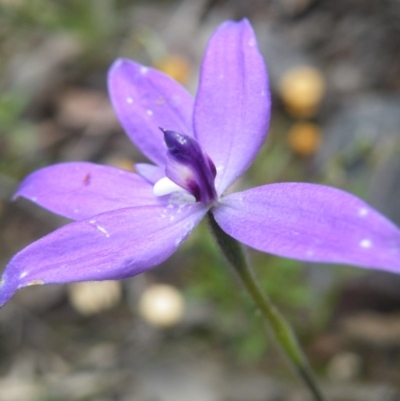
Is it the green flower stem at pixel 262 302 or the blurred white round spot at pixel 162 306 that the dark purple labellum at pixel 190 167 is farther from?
the blurred white round spot at pixel 162 306

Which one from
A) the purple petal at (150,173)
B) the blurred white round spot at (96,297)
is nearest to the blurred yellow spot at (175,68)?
the blurred white round spot at (96,297)

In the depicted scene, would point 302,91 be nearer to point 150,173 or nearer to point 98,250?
point 150,173

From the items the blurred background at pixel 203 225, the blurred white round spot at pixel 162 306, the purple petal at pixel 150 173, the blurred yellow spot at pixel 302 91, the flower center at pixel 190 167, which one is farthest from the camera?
the blurred yellow spot at pixel 302 91

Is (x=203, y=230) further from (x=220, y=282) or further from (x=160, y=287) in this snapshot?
(x=160, y=287)

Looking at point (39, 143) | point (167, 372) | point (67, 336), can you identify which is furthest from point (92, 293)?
point (39, 143)

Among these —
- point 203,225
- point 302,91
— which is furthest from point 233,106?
point 302,91

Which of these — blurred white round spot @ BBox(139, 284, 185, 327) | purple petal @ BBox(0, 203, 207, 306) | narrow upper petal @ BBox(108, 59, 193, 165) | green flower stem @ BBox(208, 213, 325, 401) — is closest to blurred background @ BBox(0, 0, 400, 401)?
blurred white round spot @ BBox(139, 284, 185, 327)

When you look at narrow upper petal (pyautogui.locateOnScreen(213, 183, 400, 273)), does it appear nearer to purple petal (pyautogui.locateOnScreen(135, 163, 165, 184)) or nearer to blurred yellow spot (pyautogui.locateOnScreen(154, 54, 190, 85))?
purple petal (pyautogui.locateOnScreen(135, 163, 165, 184))
